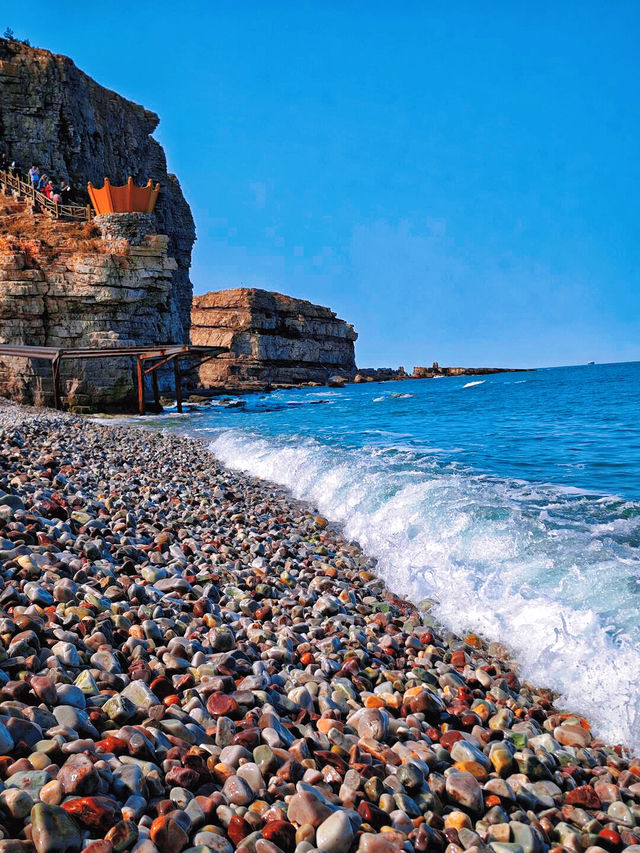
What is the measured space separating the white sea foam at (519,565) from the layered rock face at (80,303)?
75.5 ft

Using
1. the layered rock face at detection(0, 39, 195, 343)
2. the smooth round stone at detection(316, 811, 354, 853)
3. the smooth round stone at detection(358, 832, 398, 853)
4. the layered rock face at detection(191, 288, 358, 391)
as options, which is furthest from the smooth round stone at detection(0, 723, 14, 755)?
the layered rock face at detection(191, 288, 358, 391)

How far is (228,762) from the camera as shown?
2238 millimetres

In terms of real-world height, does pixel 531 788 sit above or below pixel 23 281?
below

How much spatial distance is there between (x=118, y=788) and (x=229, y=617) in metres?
1.99

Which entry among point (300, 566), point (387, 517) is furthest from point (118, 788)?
point (387, 517)

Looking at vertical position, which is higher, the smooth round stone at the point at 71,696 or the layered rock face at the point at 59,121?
the layered rock face at the point at 59,121

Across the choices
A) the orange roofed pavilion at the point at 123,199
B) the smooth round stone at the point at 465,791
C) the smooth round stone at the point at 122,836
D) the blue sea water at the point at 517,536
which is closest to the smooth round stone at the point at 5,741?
the smooth round stone at the point at 122,836

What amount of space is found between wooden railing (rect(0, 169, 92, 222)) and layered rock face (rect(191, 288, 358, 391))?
168ft

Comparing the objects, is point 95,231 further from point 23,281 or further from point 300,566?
point 300,566

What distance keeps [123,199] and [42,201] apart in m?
8.86

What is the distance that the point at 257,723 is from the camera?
259 centimetres

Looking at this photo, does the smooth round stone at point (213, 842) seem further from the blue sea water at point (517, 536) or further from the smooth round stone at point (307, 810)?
the blue sea water at point (517, 536)

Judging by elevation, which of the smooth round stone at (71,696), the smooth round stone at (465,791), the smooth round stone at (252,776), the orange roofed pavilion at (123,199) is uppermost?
the orange roofed pavilion at (123,199)

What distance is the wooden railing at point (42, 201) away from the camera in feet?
112
